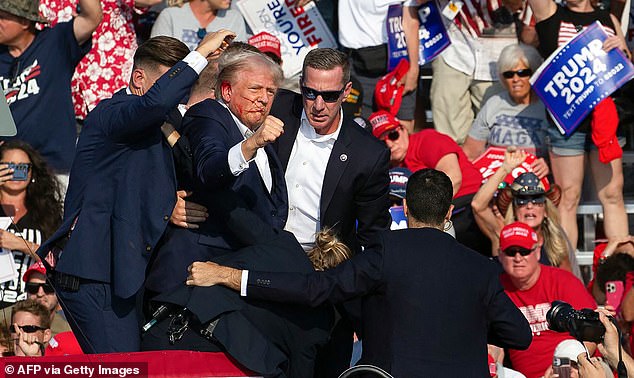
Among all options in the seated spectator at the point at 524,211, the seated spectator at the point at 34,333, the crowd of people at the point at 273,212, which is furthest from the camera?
the seated spectator at the point at 524,211

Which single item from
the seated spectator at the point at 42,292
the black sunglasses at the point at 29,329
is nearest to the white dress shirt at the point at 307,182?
the black sunglasses at the point at 29,329

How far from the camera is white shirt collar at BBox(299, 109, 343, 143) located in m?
6.61

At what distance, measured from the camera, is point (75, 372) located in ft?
17.5

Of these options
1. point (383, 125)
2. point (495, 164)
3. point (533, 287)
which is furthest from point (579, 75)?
point (533, 287)

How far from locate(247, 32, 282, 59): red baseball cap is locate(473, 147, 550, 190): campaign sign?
1656mm

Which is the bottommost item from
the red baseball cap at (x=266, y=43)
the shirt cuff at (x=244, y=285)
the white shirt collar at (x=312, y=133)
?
the red baseball cap at (x=266, y=43)

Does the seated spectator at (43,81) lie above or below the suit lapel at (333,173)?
below

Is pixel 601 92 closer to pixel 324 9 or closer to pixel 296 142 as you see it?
pixel 324 9

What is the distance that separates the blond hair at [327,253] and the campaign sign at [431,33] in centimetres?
407

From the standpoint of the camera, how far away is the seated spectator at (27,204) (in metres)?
8.34

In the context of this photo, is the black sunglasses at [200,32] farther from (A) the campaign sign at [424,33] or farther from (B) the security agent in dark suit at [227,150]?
(B) the security agent in dark suit at [227,150]

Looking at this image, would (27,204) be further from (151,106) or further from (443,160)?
(151,106)

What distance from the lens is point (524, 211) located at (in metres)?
8.87

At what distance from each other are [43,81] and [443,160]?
283 centimetres
